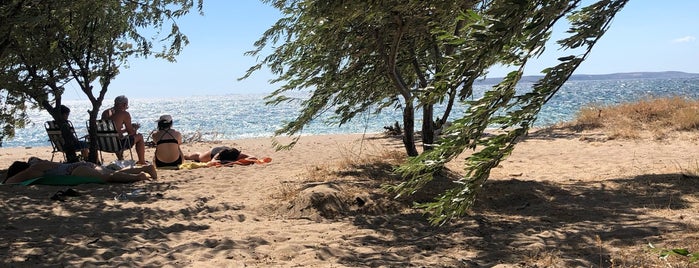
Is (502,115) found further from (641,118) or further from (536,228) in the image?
(641,118)

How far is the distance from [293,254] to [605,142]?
10058 millimetres

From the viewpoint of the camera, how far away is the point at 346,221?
642 cm

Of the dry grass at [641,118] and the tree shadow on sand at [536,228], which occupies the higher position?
the dry grass at [641,118]

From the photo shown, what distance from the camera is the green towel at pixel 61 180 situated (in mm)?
8609

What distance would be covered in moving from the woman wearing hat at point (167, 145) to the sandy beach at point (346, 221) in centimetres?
106

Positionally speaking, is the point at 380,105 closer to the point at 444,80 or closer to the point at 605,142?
the point at 605,142

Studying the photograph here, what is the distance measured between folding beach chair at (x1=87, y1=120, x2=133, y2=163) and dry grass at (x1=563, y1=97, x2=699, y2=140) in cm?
1082

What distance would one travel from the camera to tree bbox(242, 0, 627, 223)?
269 centimetres

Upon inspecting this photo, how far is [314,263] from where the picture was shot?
4.79m

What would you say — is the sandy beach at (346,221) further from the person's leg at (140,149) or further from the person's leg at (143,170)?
the person's leg at (140,149)

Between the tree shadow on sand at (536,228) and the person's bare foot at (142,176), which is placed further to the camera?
the person's bare foot at (142,176)

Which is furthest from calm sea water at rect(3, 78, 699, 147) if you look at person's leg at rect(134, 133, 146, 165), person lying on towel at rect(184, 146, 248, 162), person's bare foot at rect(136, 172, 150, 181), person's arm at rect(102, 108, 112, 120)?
person's arm at rect(102, 108, 112, 120)

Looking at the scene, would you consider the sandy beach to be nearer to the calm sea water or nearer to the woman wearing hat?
the woman wearing hat

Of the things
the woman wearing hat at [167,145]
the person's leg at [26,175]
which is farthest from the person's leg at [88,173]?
the woman wearing hat at [167,145]
